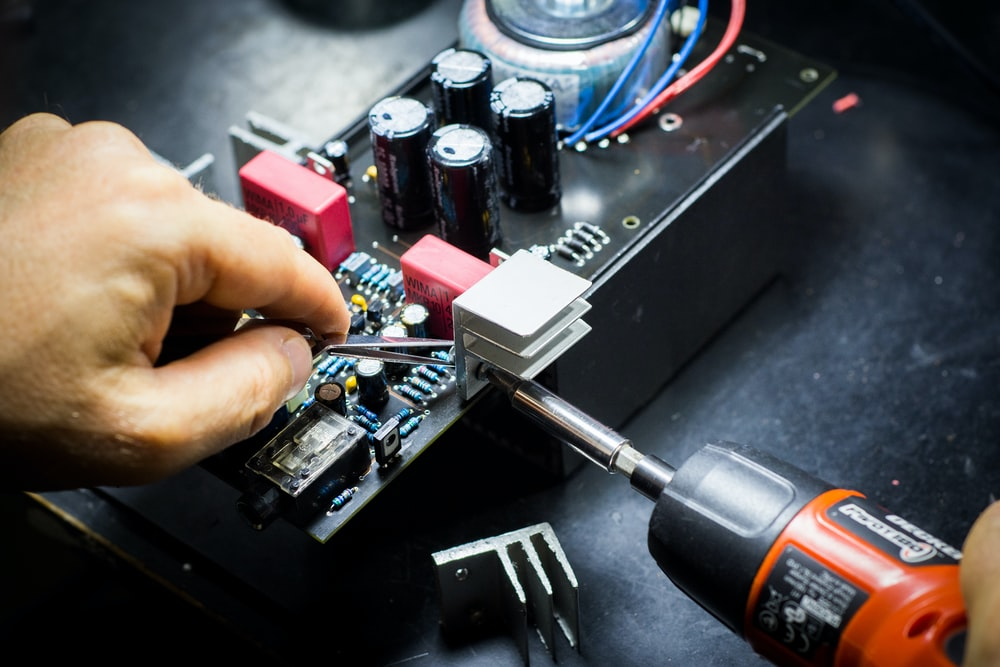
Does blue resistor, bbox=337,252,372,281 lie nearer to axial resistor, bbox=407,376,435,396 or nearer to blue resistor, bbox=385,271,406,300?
blue resistor, bbox=385,271,406,300

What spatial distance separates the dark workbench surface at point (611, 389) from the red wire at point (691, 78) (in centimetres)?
20

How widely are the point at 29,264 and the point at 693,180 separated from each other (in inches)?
33.9

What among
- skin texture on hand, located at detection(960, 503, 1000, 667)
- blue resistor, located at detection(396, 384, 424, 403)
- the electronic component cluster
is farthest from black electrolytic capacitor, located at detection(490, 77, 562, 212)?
skin texture on hand, located at detection(960, 503, 1000, 667)

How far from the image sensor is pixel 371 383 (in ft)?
4.28

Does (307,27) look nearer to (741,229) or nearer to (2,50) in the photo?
(2,50)

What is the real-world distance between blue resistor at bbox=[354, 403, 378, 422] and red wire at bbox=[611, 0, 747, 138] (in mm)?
559

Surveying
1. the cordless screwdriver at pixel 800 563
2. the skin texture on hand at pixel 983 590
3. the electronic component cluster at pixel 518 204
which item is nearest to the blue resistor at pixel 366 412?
the electronic component cluster at pixel 518 204

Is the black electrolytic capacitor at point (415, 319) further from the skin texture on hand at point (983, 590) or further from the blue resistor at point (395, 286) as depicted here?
the skin texture on hand at point (983, 590)

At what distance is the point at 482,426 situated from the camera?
1556 millimetres

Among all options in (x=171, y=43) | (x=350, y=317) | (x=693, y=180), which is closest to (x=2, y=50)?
(x=171, y=43)

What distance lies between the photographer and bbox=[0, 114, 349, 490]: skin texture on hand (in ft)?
3.28

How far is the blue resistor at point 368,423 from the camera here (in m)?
1.31

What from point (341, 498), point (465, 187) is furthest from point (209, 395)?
point (465, 187)

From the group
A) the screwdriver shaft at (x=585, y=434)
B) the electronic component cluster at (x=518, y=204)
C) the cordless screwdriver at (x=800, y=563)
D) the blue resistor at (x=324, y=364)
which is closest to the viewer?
the cordless screwdriver at (x=800, y=563)
